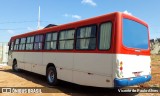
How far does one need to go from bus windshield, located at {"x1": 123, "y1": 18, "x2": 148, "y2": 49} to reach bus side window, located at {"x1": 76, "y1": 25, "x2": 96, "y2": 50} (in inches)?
49.1

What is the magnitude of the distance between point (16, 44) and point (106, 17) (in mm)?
11458

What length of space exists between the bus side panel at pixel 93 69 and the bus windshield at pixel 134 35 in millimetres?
1010

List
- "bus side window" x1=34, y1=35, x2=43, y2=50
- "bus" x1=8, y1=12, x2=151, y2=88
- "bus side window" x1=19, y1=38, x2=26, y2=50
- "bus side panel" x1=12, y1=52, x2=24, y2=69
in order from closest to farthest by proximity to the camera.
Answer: "bus" x1=8, y1=12, x2=151, y2=88, "bus side window" x1=34, y1=35, x2=43, y2=50, "bus side window" x1=19, y1=38, x2=26, y2=50, "bus side panel" x1=12, y1=52, x2=24, y2=69

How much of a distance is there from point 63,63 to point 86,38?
87.8 inches

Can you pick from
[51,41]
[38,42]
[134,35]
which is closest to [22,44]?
[38,42]

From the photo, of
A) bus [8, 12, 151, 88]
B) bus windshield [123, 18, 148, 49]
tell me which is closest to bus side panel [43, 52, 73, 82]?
bus [8, 12, 151, 88]

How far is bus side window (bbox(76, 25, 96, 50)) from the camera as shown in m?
9.15

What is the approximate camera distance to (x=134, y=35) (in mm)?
9039

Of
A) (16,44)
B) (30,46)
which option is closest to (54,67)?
(30,46)

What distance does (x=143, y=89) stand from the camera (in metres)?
10.8

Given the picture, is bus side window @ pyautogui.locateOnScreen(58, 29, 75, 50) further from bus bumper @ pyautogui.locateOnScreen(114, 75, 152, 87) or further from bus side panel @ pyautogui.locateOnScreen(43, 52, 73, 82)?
bus bumper @ pyautogui.locateOnScreen(114, 75, 152, 87)

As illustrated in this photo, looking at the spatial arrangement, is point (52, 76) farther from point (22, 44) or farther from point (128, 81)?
point (22, 44)

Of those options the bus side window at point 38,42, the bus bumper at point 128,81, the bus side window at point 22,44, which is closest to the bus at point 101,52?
the bus bumper at point 128,81

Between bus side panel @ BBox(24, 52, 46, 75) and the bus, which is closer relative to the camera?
the bus
